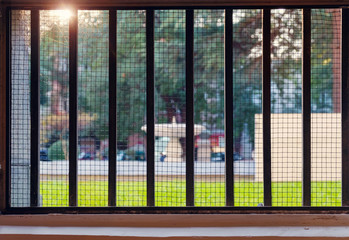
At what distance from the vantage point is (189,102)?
1399 millimetres

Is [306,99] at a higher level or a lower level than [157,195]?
higher

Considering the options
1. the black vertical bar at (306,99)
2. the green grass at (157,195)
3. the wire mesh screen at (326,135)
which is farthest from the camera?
the wire mesh screen at (326,135)

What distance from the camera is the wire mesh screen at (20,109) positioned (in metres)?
1.41

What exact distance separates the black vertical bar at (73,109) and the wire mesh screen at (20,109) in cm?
20

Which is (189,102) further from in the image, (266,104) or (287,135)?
(287,135)

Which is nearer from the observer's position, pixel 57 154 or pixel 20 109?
pixel 20 109

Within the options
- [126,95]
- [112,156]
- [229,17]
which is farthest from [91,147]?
[126,95]

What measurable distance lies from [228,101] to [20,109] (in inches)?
36.0

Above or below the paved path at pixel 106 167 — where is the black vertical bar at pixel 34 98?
above

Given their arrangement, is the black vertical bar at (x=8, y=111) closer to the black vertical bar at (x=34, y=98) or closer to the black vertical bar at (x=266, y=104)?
the black vertical bar at (x=34, y=98)

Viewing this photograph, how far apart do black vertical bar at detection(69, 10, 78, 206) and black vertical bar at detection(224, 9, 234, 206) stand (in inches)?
25.7

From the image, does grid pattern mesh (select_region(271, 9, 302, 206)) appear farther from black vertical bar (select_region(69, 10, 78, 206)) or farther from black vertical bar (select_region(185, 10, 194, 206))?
black vertical bar (select_region(69, 10, 78, 206))

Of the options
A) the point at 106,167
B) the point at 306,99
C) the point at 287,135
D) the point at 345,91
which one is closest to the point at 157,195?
the point at 106,167

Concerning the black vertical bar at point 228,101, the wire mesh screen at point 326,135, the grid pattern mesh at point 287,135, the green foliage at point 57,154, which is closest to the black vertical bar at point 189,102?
the black vertical bar at point 228,101
